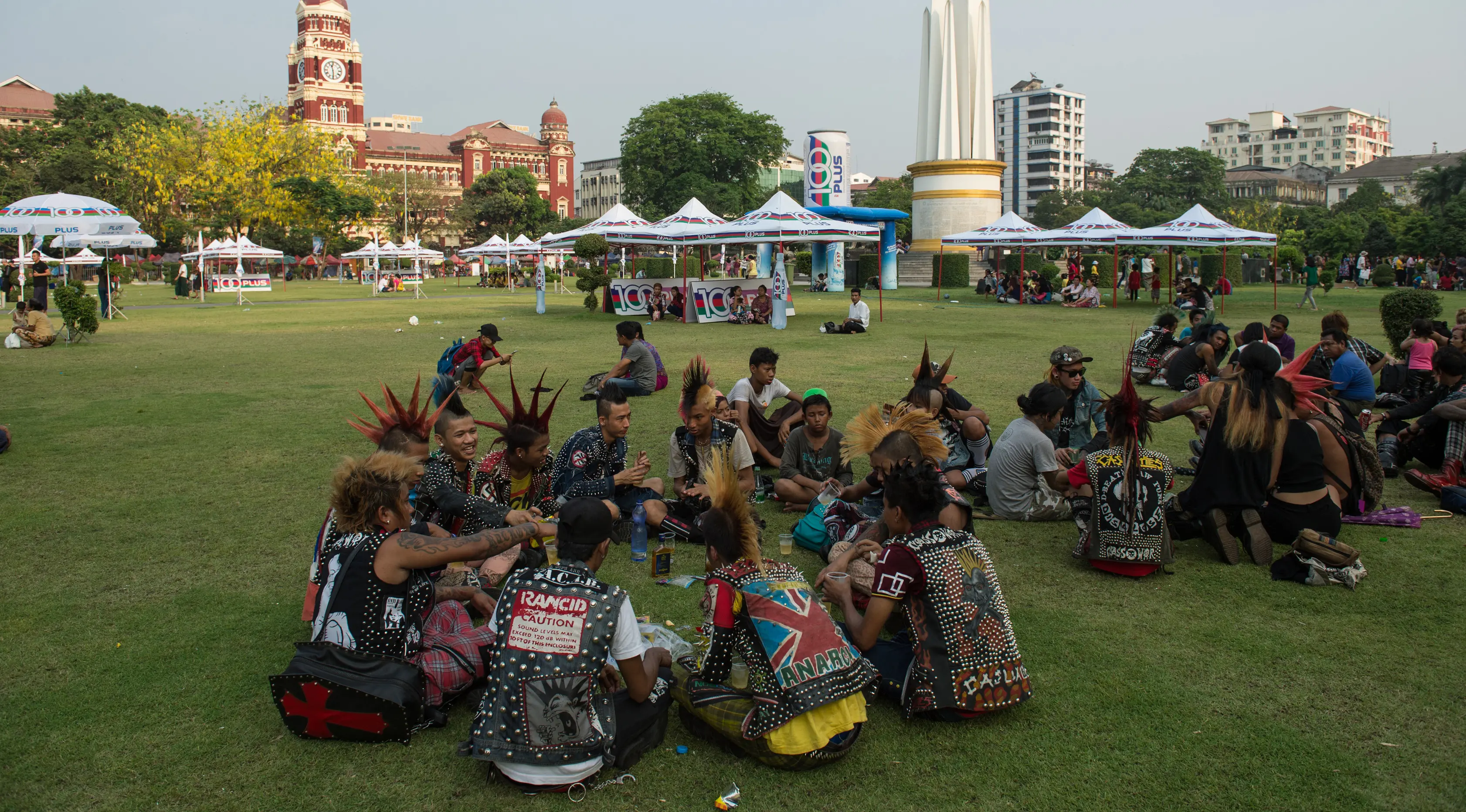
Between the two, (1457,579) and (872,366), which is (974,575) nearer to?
(1457,579)

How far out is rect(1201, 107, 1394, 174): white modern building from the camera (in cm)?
18100

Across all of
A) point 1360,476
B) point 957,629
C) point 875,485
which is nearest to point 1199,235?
point 1360,476

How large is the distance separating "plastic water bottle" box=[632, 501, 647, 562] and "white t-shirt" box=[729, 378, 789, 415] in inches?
87.6

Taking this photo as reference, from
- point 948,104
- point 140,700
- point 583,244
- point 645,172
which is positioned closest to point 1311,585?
point 140,700

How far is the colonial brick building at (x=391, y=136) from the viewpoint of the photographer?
10706cm

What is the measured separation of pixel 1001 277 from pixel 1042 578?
3217cm

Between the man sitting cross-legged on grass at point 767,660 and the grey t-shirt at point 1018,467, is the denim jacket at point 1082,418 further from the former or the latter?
the man sitting cross-legged on grass at point 767,660

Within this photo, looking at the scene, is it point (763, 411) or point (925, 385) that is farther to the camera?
point (763, 411)

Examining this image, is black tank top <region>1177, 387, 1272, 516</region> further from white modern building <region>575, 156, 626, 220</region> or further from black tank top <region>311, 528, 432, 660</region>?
white modern building <region>575, 156, 626, 220</region>

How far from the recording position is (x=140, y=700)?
434 cm

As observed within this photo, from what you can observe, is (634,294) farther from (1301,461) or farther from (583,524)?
(583,524)

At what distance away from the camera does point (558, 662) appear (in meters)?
3.46

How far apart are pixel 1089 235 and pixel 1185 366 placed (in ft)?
61.6

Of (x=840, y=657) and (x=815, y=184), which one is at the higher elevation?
(x=815, y=184)
